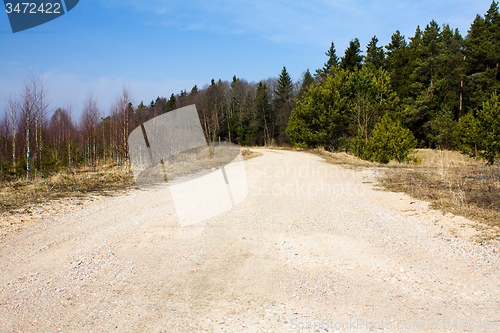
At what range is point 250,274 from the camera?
13.2 feet

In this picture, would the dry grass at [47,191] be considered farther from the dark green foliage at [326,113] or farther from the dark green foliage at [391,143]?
the dark green foliage at [326,113]

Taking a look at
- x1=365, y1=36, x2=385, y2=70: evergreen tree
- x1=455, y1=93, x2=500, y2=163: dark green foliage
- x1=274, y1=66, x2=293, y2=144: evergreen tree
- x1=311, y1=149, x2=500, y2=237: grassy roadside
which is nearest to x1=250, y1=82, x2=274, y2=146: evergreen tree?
x1=274, y1=66, x2=293, y2=144: evergreen tree

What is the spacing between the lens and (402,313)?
3.04 meters

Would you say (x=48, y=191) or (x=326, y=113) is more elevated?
(x=326, y=113)

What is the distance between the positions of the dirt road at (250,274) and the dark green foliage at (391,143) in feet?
41.4

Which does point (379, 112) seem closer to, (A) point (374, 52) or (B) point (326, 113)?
(B) point (326, 113)

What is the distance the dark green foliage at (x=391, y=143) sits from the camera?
1825 cm

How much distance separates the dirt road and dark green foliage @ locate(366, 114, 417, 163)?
41.4 feet

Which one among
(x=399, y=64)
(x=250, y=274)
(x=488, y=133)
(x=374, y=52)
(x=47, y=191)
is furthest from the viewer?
(x=374, y=52)

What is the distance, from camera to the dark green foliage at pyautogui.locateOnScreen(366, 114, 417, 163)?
59.9 feet

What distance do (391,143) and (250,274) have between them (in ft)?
56.0

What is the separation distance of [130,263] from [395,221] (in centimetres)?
531

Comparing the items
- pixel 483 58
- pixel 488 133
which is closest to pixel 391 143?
pixel 488 133

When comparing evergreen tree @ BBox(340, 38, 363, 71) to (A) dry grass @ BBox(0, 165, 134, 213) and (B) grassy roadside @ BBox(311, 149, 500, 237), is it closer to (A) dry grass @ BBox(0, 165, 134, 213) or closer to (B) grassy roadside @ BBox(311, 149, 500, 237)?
(B) grassy roadside @ BBox(311, 149, 500, 237)
